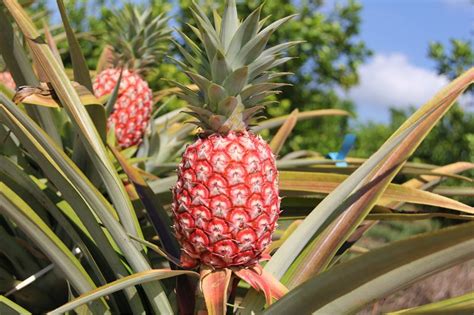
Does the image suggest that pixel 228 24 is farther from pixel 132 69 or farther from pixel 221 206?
pixel 132 69

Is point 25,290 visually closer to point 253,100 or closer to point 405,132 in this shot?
point 253,100

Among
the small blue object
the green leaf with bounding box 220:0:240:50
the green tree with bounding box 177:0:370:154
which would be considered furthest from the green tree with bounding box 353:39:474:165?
the green leaf with bounding box 220:0:240:50

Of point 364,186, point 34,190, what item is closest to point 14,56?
point 34,190

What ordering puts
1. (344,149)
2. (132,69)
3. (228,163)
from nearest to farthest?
(228,163) → (344,149) → (132,69)

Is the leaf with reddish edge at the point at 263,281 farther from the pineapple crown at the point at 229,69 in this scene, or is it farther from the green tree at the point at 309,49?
the green tree at the point at 309,49

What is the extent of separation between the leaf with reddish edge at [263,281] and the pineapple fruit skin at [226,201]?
0.07 feet

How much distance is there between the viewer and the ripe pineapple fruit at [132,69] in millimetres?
1809

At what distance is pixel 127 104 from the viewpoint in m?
1.81

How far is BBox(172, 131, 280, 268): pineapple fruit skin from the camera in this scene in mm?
1036

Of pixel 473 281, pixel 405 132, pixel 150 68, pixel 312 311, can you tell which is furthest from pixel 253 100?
pixel 473 281

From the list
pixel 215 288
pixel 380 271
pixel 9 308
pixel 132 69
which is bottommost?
pixel 9 308

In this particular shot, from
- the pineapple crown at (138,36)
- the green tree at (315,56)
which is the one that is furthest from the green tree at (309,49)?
the pineapple crown at (138,36)

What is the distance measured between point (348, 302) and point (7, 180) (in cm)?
89

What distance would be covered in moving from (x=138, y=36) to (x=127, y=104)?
0.84 feet
